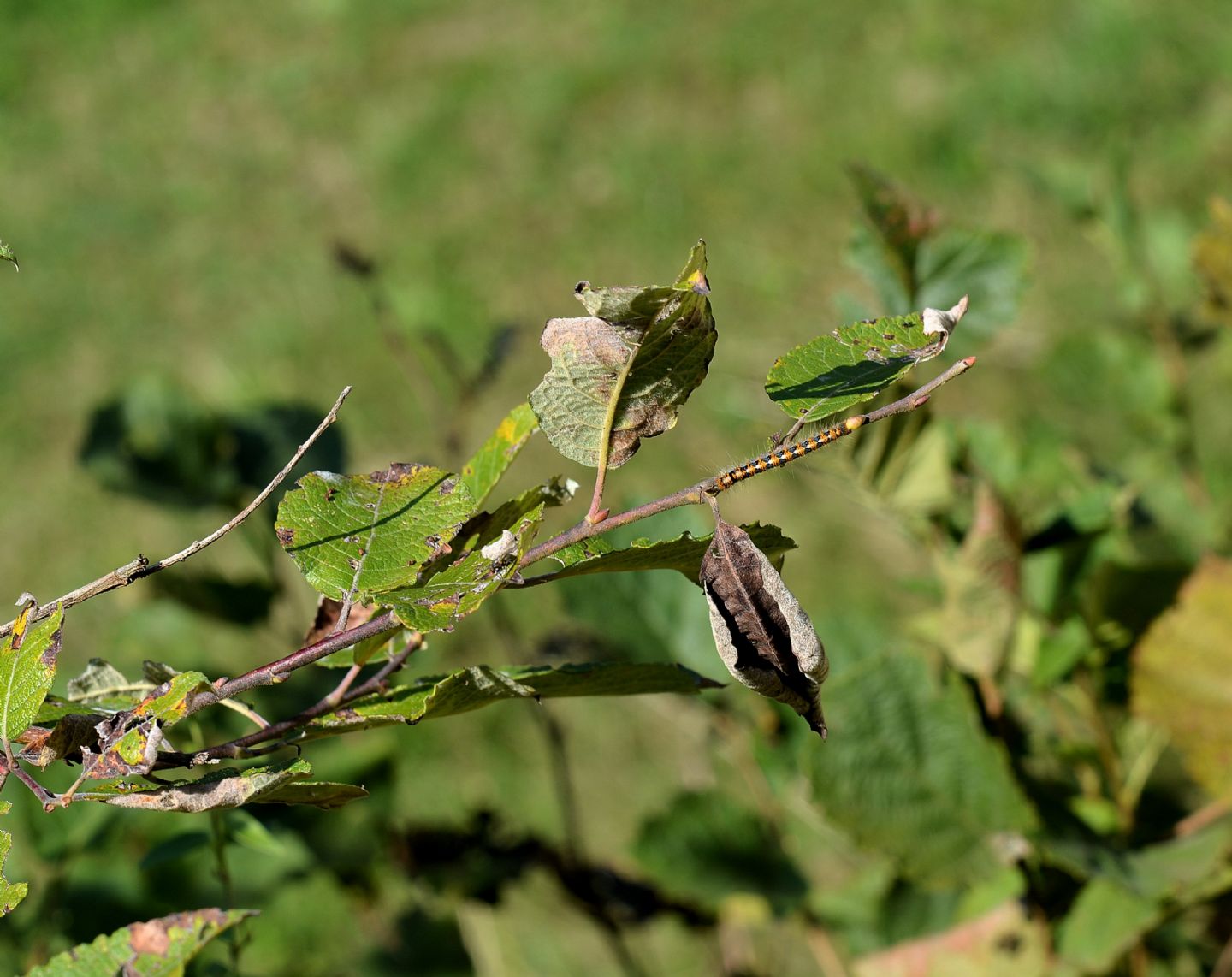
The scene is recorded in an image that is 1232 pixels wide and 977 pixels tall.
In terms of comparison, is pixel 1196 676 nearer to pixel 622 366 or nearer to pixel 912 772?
pixel 912 772

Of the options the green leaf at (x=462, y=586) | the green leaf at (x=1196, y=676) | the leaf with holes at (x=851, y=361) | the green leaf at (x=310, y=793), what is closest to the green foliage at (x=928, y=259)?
the green leaf at (x=1196, y=676)

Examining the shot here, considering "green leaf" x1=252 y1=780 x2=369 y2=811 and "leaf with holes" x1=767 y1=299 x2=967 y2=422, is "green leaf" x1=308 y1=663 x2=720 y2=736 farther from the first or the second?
"leaf with holes" x1=767 y1=299 x2=967 y2=422

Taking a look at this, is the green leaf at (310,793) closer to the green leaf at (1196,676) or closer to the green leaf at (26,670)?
the green leaf at (26,670)

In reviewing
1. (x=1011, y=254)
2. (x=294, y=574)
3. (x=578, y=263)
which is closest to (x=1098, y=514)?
(x=1011, y=254)

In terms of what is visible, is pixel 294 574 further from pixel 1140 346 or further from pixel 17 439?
pixel 1140 346

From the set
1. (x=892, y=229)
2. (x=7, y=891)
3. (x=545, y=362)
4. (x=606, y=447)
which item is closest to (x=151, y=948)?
(x=7, y=891)

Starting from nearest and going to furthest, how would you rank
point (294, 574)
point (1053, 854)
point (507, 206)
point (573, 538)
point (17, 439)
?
1. point (573, 538)
2. point (1053, 854)
3. point (294, 574)
4. point (17, 439)
5. point (507, 206)

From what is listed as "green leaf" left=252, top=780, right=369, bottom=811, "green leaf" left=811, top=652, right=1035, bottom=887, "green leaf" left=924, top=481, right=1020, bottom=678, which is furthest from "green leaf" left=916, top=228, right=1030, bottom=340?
"green leaf" left=252, top=780, right=369, bottom=811
